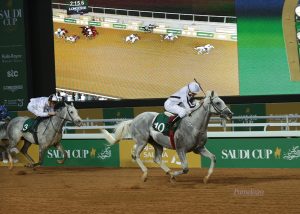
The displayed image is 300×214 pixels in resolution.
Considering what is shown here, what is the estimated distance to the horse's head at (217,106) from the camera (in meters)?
12.9

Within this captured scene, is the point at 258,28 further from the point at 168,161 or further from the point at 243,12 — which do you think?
the point at 168,161

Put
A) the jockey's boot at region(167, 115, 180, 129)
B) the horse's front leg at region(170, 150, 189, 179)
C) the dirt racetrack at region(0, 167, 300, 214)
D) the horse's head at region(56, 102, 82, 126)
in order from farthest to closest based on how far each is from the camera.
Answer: the horse's head at region(56, 102, 82, 126) → the jockey's boot at region(167, 115, 180, 129) → the horse's front leg at region(170, 150, 189, 179) → the dirt racetrack at region(0, 167, 300, 214)

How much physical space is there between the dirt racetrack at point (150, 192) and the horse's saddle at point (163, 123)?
992mm

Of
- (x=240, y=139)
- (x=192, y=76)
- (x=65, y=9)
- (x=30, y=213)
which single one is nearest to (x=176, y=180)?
(x=240, y=139)

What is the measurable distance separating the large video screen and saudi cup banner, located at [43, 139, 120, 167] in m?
3.25

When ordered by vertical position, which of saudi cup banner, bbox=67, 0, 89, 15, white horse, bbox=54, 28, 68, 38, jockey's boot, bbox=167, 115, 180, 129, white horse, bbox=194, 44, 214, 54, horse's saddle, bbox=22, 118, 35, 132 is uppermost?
saudi cup banner, bbox=67, 0, 89, 15

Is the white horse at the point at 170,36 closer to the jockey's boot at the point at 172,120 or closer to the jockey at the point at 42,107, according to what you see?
the jockey at the point at 42,107

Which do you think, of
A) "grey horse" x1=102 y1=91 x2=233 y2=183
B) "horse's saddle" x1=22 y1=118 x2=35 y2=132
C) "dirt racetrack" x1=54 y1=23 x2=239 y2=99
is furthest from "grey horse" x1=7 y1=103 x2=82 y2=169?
"dirt racetrack" x1=54 y1=23 x2=239 y2=99

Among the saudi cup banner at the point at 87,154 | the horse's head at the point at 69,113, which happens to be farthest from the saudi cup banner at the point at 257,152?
the horse's head at the point at 69,113

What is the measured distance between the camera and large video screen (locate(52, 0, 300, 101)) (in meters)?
20.0

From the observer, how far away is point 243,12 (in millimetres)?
20328

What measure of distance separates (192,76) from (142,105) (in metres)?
1.79

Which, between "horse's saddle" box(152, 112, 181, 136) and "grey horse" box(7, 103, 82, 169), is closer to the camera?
"horse's saddle" box(152, 112, 181, 136)

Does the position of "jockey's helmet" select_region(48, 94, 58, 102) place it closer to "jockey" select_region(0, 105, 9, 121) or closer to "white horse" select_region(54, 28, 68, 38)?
"jockey" select_region(0, 105, 9, 121)
